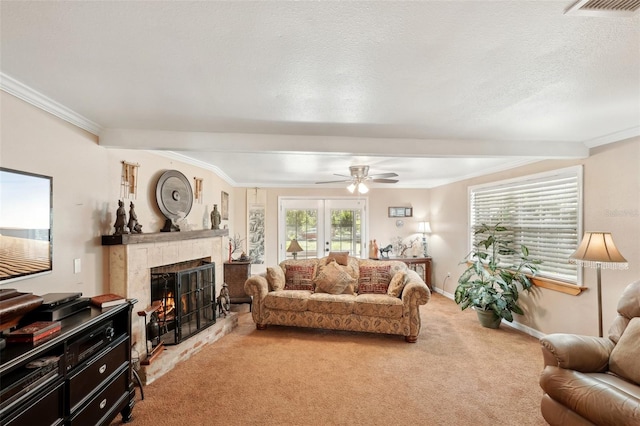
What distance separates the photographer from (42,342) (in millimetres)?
1428

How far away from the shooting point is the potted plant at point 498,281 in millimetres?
3783

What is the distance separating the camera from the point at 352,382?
2.64m

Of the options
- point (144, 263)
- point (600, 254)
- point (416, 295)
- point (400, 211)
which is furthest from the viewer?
point (400, 211)

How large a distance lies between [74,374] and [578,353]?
3.23 meters

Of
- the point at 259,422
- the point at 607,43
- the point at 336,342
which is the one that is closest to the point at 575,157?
the point at 607,43

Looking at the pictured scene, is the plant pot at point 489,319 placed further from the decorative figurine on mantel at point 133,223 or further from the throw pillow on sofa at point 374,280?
the decorative figurine on mantel at point 133,223

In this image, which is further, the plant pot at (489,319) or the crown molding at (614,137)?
the plant pot at (489,319)

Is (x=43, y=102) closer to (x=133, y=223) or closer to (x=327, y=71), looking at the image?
(x=133, y=223)

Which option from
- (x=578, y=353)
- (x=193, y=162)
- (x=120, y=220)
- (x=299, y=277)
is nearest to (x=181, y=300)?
(x=120, y=220)

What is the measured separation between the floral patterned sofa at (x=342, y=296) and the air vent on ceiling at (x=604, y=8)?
9.76 ft

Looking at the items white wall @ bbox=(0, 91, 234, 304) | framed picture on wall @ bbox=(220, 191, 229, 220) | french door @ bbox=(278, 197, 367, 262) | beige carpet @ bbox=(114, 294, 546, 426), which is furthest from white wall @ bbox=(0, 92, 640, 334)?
french door @ bbox=(278, 197, 367, 262)

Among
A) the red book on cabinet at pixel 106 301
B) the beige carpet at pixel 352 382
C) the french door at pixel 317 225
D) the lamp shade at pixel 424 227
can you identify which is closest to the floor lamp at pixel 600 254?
the beige carpet at pixel 352 382

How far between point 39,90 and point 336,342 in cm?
354

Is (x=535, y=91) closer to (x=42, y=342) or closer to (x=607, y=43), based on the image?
(x=607, y=43)
